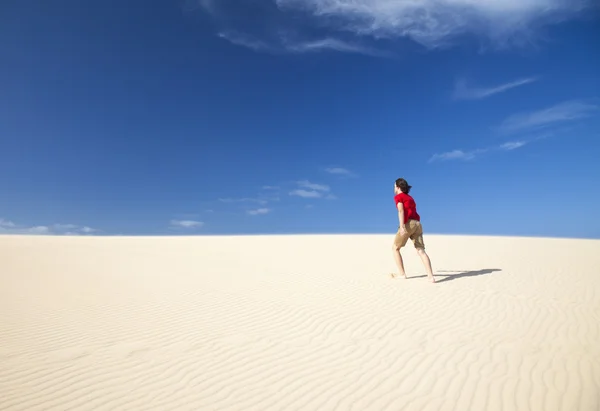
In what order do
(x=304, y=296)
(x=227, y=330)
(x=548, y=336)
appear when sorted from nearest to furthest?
(x=548, y=336) → (x=227, y=330) → (x=304, y=296)

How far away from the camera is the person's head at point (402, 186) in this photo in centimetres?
879

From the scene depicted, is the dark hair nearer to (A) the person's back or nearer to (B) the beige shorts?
(A) the person's back

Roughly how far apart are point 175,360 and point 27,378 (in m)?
1.72

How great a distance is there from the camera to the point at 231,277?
1125 cm

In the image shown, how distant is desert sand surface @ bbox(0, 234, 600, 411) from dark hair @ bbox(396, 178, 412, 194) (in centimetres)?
255

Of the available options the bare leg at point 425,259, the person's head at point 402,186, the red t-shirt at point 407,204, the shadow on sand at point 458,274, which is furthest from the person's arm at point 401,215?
the shadow on sand at point 458,274

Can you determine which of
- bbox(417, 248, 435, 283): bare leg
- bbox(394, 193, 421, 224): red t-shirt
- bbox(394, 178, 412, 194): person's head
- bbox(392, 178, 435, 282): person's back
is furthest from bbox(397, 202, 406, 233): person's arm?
bbox(417, 248, 435, 283): bare leg

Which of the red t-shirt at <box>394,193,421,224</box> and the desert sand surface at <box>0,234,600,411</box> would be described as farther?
the red t-shirt at <box>394,193,421,224</box>

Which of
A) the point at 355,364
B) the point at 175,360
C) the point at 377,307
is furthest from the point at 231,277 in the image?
the point at 355,364

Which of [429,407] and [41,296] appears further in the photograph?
[41,296]

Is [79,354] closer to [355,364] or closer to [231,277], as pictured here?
[355,364]

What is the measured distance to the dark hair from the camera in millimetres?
8784

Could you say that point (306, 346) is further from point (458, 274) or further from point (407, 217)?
point (458, 274)

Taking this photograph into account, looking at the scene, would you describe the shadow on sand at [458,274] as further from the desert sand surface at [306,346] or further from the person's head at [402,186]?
the person's head at [402,186]
